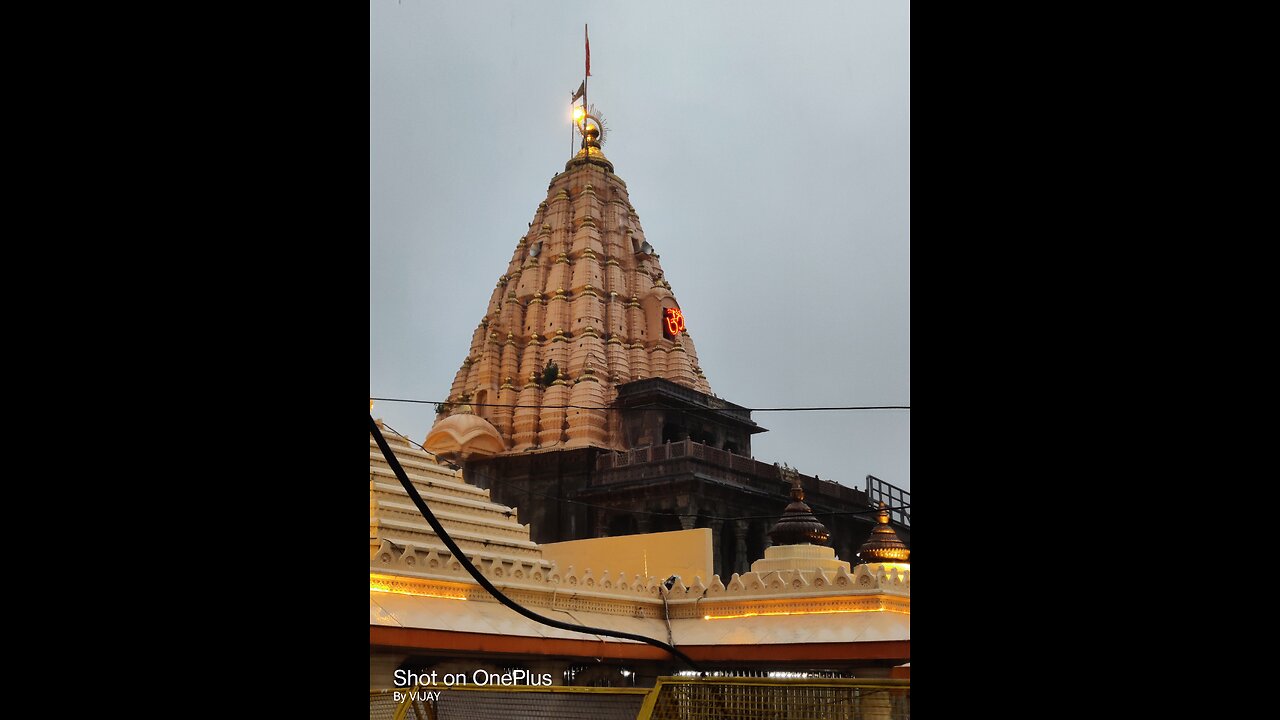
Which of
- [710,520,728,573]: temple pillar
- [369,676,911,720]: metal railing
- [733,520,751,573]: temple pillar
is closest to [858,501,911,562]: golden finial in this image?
[369,676,911,720]: metal railing

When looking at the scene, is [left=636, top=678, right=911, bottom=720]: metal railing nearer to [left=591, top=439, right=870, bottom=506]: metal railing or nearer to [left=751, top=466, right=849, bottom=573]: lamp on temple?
[left=751, top=466, right=849, bottom=573]: lamp on temple

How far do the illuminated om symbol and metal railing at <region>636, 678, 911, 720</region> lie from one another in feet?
75.8

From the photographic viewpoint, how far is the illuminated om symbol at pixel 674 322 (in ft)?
88.5

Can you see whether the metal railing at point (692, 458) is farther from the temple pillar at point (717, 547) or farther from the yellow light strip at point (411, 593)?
the yellow light strip at point (411, 593)

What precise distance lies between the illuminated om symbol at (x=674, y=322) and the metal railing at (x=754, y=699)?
23.1 meters

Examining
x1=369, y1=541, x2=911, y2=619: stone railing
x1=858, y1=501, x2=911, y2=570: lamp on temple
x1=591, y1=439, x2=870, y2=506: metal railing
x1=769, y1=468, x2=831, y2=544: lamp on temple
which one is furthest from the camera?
x1=591, y1=439, x2=870, y2=506: metal railing

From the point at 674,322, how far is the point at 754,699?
77.6 ft

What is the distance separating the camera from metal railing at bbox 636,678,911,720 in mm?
3623

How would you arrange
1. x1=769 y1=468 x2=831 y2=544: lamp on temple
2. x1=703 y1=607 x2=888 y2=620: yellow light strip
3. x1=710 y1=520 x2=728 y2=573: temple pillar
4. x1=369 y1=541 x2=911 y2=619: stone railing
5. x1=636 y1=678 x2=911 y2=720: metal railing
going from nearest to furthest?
x1=636 y1=678 x2=911 y2=720: metal railing, x1=369 y1=541 x2=911 y2=619: stone railing, x1=703 y1=607 x2=888 y2=620: yellow light strip, x1=769 y1=468 x2=831 y2=544: lamp on temple, x1=710 y1=520 x2=728 y2=573: temple pillar

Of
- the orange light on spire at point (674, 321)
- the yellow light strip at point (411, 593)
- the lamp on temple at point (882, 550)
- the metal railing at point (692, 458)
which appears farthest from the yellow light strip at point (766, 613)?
the orange light on spire at point (674, 321)

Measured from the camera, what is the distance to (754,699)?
145 inches

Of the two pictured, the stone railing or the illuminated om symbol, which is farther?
the illuminated om symbol
